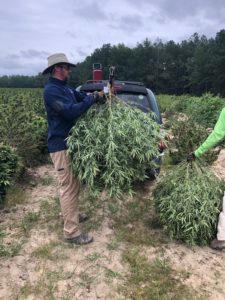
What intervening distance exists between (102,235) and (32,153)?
124 inches

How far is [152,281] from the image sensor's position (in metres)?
4.14

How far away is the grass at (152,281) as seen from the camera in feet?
12.8

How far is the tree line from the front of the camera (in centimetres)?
6331

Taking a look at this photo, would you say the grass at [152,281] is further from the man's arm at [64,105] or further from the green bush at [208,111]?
the green bush at [208,111]

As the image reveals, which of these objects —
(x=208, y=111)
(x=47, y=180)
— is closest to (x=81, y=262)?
(x=47, y=180)

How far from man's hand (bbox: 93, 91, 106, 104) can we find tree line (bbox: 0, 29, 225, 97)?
182ft

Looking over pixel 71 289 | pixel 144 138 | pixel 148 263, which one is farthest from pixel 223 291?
pixel 144 138

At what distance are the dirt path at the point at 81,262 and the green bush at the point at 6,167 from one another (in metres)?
0.41

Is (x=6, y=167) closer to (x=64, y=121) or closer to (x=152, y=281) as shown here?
(x=64, y=121)

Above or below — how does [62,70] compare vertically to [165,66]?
below

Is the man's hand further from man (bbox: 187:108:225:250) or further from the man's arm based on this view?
man (bbox: 187:108:225:250)

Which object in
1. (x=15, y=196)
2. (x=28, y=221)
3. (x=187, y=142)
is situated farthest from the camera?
(x=187, y=142)

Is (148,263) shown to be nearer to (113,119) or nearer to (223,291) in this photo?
(223,291)

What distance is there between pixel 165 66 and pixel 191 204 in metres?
77.5
